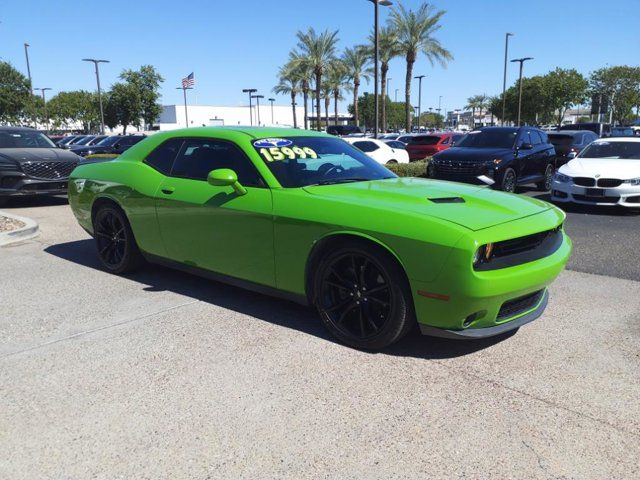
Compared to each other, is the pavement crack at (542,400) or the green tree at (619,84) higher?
the green tree at (619,84)

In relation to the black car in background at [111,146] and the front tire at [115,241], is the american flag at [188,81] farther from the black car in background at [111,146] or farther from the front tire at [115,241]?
the front tire at [115,241]

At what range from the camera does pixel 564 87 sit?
56906 millimetres

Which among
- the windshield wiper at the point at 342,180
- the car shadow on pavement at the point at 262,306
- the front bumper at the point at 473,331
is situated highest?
the windshield wiper at the point at 342,180

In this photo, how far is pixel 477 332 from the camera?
3379 mm

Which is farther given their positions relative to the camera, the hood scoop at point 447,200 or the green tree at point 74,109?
the green tree at point 74,109

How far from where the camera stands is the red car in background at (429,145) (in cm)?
2077

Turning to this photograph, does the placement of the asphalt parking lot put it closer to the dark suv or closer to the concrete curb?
the concrete curb

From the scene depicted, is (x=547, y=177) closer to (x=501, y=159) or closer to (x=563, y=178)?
(x=501, y=159)

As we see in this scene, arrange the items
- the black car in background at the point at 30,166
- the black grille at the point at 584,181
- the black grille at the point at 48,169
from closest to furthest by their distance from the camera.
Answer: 1. the black grille at the point at 584,181
2. the black car in background at the point at 30,166
3. the black grille at the point at 48,169

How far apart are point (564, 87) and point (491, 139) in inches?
2003

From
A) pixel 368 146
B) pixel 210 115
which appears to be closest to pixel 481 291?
pixel 368 146

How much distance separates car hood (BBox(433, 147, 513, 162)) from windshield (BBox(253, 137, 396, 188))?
7.56m

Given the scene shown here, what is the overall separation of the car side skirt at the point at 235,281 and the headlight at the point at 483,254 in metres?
1.31

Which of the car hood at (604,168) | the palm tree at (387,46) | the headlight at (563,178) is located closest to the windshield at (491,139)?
the car hood at (604,168)
